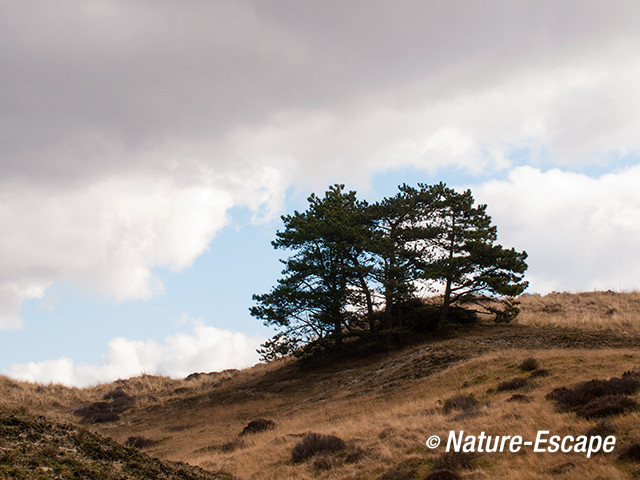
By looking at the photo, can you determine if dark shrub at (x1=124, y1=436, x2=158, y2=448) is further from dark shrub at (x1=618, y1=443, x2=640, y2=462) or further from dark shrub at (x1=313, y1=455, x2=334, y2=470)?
dark shrub at (x1=618, y1=443, x2=640, y2=462)

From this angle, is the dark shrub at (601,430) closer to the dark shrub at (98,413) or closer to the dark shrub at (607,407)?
the dark shrub at (607,407)

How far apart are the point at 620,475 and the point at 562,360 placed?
12.5 metres

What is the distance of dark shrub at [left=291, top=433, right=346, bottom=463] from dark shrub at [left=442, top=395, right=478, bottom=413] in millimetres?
4040

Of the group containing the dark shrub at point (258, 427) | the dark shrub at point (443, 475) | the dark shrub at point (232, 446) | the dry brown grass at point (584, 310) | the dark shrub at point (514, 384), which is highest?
the dry brown grass at point (584, 310)

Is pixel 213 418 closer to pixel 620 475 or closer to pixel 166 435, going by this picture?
pixel 166 435

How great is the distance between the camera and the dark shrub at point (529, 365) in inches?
816

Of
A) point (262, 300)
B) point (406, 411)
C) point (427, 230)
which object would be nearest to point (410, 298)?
point (427, 230)

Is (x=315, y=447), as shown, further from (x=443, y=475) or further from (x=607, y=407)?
(x=607, y=407)

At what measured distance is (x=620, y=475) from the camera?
31.9ft

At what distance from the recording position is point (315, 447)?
15.6 meters

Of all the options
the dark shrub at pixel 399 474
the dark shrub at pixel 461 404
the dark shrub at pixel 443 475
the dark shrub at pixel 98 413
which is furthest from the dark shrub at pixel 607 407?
the dark shrub at pixel 98 413

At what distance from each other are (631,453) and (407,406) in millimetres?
9847

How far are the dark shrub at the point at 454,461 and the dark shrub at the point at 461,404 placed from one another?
14.2 feet

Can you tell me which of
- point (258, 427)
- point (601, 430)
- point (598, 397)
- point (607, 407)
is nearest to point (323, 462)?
point (601, 430)
